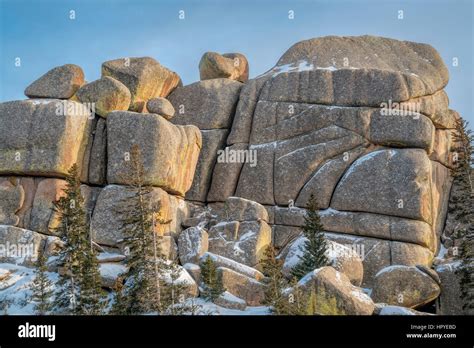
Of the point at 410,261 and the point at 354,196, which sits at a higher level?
the point at 354,196

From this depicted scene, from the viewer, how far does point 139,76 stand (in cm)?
5875

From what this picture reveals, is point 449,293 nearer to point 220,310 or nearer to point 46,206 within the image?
point 220,310

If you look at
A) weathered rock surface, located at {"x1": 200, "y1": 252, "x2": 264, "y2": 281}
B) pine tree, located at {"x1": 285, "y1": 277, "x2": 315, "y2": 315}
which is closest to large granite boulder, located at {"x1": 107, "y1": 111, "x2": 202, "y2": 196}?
weathered rock surface, located at {"x1": 200, "y1": 252, "x2": 264, "y2": 281}

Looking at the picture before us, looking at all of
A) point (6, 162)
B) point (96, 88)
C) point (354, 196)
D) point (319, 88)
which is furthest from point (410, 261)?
point (6, 162)

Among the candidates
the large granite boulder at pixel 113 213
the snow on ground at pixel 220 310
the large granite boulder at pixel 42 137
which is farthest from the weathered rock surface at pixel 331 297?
the large granite boulder at pixel 42 137

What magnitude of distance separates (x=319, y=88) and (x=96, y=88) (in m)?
24.9

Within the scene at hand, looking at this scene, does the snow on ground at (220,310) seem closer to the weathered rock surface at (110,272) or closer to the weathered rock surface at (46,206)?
the weathered rock surface at (110,272)

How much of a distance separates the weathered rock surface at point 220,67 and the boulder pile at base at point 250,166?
3.00 m

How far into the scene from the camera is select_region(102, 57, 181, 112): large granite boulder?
192 ft

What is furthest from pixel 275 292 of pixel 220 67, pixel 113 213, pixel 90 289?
pixel 220 67

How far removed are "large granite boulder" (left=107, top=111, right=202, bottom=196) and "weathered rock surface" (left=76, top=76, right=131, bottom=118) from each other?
197 cm

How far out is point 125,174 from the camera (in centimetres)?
4822
